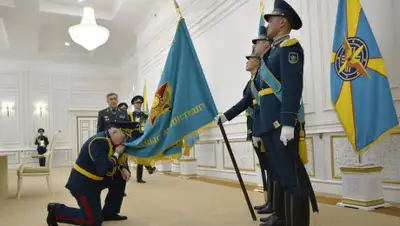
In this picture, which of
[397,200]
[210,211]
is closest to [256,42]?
[210,211]

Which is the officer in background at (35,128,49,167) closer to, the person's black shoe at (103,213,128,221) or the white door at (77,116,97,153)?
the white door at (77,116,97,153)

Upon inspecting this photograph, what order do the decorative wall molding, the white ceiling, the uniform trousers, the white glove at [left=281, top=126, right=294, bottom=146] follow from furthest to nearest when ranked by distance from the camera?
the decorative wall molding < the white ceiling < the uniform trousers < the white glove at [left=281, top=126, right=294, bottom=146]

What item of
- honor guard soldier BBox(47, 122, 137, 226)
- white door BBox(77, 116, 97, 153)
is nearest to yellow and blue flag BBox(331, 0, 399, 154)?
honor guard soldier BBox(47, 122, 137, 226)

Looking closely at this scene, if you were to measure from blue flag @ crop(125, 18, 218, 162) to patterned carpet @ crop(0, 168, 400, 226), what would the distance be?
2.05ft

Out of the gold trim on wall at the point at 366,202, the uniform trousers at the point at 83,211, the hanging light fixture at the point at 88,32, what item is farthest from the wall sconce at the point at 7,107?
the gold trim on wall at the point at 366,202

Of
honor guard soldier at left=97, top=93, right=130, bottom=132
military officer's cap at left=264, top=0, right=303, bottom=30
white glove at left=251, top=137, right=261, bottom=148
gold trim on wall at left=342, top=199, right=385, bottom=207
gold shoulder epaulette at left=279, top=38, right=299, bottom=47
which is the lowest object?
gold trim on wall at left=342, top=199, right=385, bottom=207

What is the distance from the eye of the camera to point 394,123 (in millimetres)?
2941

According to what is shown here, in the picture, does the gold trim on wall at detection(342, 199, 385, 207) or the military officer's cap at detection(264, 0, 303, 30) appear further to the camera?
the gold trim on wall at detection(342, 199, 385, 207)

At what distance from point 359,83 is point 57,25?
358 inches

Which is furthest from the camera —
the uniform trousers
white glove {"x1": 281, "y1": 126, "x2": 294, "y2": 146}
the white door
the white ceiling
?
the white door

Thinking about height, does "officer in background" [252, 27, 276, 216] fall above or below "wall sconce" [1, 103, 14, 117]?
below

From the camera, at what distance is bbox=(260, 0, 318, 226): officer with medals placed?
6.42ft

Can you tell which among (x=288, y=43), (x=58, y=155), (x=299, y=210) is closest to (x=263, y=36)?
(x=288, y=43)

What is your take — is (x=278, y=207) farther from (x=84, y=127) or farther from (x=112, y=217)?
(x=84, y=127)
